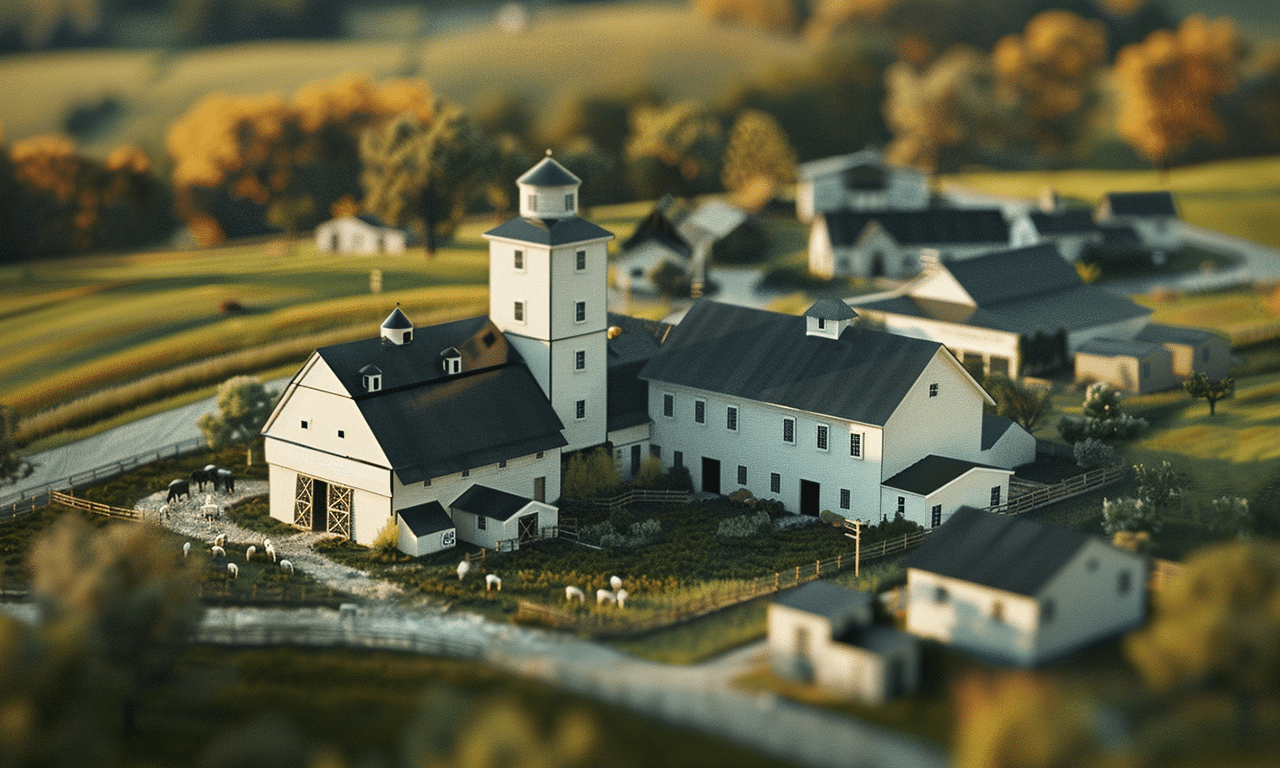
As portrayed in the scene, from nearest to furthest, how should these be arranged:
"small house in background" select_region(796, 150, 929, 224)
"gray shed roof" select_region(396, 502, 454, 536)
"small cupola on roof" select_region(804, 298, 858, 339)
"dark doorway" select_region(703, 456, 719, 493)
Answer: "gray shed roof" select_region(396, 502, 454, 536) < "small cupola on roof" select_region(804, 298, 858, 339) < "dark doorway" select_region(703, 456, 719, 493) < "small house in background" select_region(796, 150, 929, 224)

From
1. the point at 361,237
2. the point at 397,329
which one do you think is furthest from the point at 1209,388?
the point at 361,237

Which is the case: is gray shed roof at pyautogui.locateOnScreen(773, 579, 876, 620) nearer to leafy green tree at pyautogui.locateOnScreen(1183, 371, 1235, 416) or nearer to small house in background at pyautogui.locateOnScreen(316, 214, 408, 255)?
leafy green tree at pyautogui.locateOnScreen(1183, 371, 1235, 416)

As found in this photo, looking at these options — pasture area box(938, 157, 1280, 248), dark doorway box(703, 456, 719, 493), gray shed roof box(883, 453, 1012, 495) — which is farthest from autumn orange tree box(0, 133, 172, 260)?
gray shed roof box(883, 453, 1012, 495)

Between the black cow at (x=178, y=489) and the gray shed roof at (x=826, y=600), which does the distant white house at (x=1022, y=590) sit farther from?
the black cow at (x=178, y=489)

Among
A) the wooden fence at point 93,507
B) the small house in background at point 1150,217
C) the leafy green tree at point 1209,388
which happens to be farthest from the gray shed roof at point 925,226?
the wooden fence at point 93,507

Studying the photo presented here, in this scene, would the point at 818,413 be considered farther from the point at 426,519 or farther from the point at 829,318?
the point at 426,519

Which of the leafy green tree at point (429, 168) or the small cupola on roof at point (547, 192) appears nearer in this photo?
the small cupola on roof at point (547, 192)
